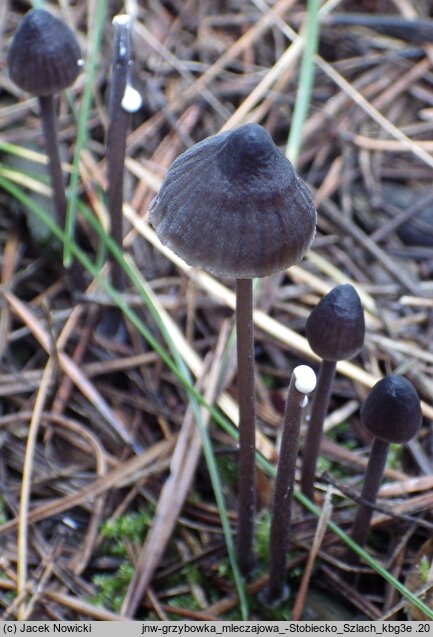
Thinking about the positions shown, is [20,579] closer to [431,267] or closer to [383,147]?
[431,267]

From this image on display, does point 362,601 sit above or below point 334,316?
below

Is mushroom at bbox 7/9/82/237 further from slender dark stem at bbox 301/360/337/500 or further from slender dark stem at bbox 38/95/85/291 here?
slender dark stem at bbox 301/360/337/500

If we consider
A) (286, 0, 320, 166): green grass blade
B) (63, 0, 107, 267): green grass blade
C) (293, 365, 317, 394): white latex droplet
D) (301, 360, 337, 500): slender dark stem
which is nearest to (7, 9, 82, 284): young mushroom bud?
(63, 0, 107, 267): green grass blade

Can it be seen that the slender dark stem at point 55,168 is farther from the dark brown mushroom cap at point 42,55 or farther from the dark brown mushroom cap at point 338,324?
the dark brown mushroom cap at point 338,324

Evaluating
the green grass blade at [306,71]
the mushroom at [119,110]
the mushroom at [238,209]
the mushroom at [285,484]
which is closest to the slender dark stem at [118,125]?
the mushroom at [119,110]

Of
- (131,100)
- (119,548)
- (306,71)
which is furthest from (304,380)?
(306,71)

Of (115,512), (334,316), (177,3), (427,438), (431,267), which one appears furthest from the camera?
(177,3)

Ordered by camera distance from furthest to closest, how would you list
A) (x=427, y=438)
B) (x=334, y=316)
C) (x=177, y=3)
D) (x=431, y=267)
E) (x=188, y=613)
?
(x=177, y=3)
(x=431, y=267)
(x=427, y=438)
(x=188, y=613)
(x=334, y=316)

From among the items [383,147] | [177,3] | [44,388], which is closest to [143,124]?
[177,3]
